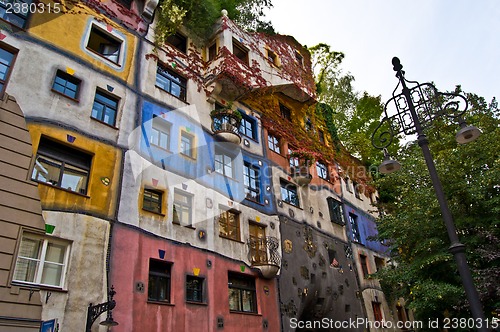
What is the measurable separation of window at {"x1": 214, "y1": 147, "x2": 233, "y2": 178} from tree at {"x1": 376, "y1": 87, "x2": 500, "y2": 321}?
271 inches

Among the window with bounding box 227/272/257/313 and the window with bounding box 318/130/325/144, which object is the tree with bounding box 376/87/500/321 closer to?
the window with bounding box 227/272/257/313

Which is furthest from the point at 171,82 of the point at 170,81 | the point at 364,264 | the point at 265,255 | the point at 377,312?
the point at 377,312

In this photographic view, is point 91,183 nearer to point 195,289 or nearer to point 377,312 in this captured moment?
point 195,289

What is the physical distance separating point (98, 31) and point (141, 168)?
16.9 ft

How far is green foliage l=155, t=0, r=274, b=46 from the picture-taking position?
14.7 meters

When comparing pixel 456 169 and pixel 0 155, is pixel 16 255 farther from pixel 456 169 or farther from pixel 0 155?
pixel 456 169

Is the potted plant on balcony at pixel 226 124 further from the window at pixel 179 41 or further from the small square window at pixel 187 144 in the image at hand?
the window at pixel 179 41

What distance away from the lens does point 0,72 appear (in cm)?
955

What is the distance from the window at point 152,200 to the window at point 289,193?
6788 mm

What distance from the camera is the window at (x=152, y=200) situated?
443 inches

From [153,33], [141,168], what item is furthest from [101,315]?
[153,33]

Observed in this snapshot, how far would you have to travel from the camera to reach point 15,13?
34.0 ft

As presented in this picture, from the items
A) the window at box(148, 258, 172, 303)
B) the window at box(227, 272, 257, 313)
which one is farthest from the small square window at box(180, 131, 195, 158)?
the window at box(227, 272, 257, 313)

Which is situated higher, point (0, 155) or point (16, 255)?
point (0, 155)
